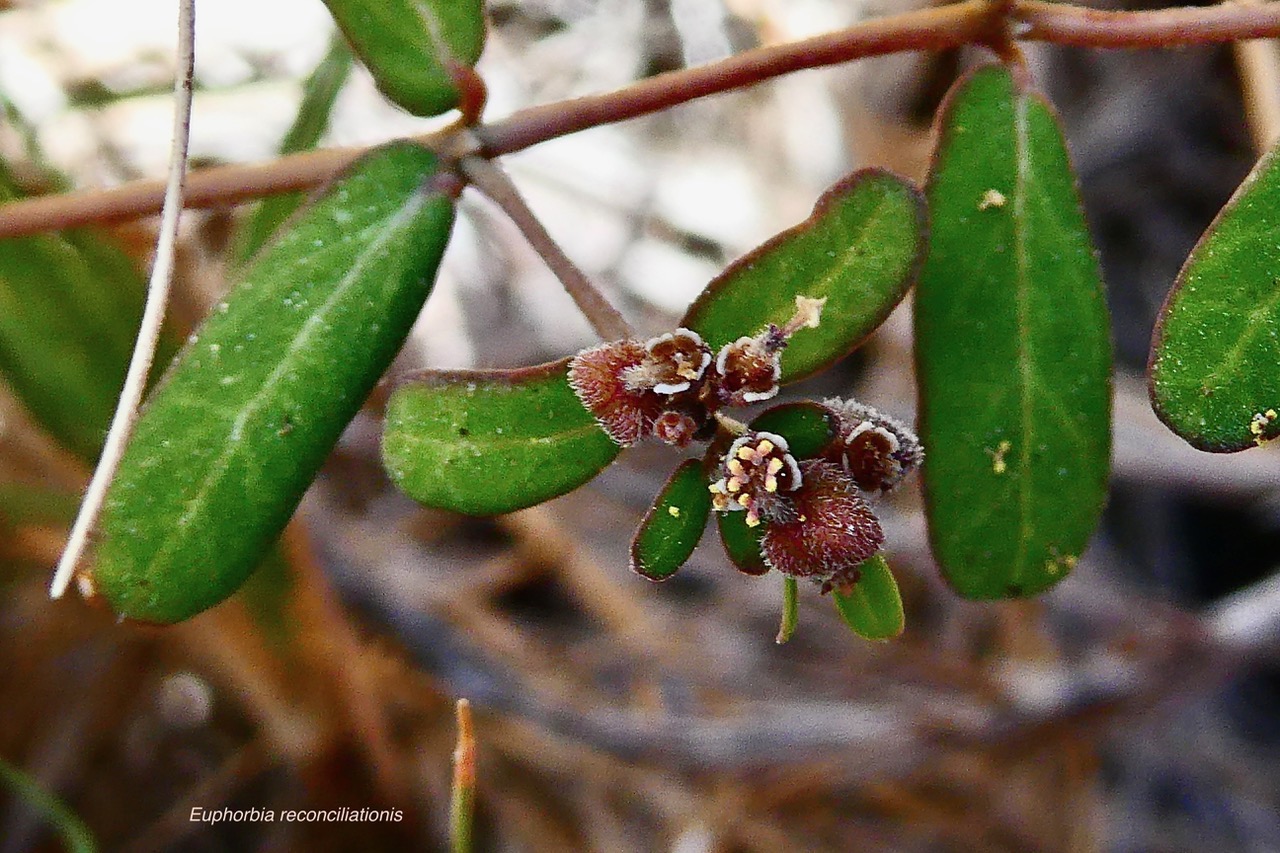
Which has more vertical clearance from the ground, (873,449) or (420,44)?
(420,44)

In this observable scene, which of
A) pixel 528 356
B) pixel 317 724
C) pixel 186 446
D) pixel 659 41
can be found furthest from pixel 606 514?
pixel 186 446

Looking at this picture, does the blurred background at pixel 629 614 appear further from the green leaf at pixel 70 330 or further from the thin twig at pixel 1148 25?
the thin twig at pixel 1148 25

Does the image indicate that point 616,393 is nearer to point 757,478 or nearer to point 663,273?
point 757,478

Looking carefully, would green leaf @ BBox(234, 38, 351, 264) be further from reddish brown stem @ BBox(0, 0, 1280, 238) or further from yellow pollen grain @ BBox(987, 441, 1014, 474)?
yellow pollen grain @ BBox(987, 441, 1014, 474)

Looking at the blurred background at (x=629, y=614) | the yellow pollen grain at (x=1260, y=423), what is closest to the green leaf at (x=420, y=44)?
the yellow pollen grain at (x=1260, y=423)

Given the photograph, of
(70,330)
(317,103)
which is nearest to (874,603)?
(317,103)

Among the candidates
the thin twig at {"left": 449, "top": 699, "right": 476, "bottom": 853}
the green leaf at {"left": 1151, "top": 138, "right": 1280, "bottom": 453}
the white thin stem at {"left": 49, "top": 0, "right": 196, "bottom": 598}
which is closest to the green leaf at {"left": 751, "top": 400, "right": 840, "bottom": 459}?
the green leaf at {"left": 1151, "top": 138, "right": 1280, "bottom": 453}

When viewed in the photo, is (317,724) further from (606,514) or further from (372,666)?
(606,514)
